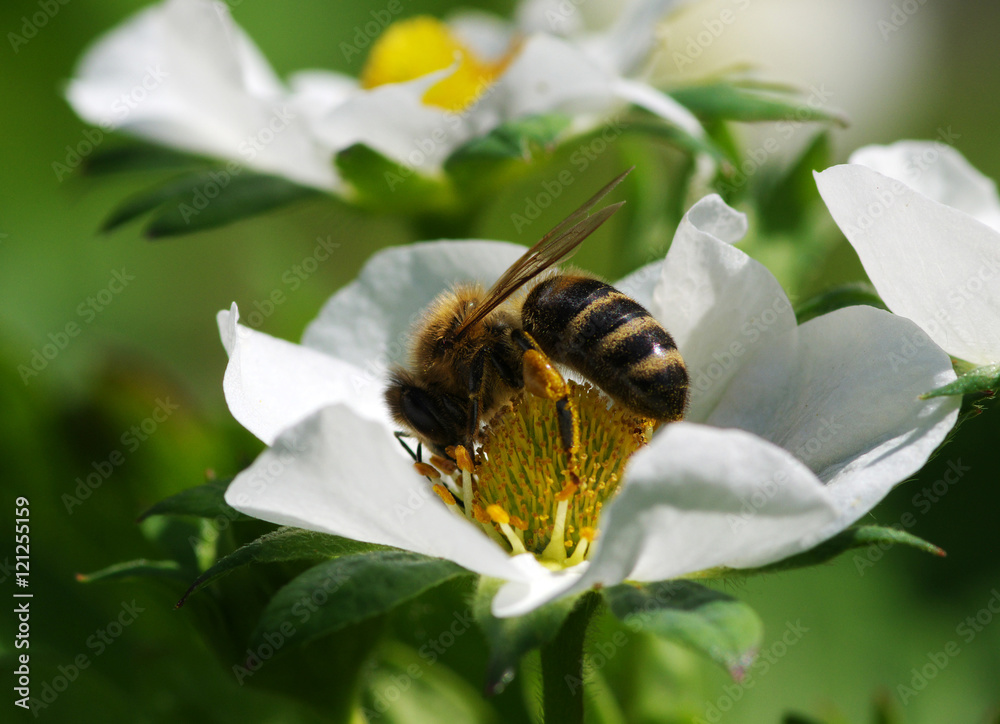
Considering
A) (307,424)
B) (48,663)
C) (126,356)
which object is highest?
(307,424)

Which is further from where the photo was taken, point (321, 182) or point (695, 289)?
point (321, 182)

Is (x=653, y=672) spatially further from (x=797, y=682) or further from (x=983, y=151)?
(x=983, y=151)

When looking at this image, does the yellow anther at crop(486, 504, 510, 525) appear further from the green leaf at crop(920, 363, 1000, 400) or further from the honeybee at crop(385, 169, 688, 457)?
the green leaf at crop(920, 363, 1000, 400)

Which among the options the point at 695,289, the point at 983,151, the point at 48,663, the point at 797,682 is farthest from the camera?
the point at 983,151

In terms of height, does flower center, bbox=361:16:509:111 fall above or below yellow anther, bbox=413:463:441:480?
above

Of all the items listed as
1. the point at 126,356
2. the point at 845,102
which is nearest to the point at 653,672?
the point at 126,356

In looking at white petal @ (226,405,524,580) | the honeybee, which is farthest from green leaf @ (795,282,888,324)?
white petal @ (226,405,524,580)

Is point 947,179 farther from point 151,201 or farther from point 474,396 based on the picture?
point 151,201
